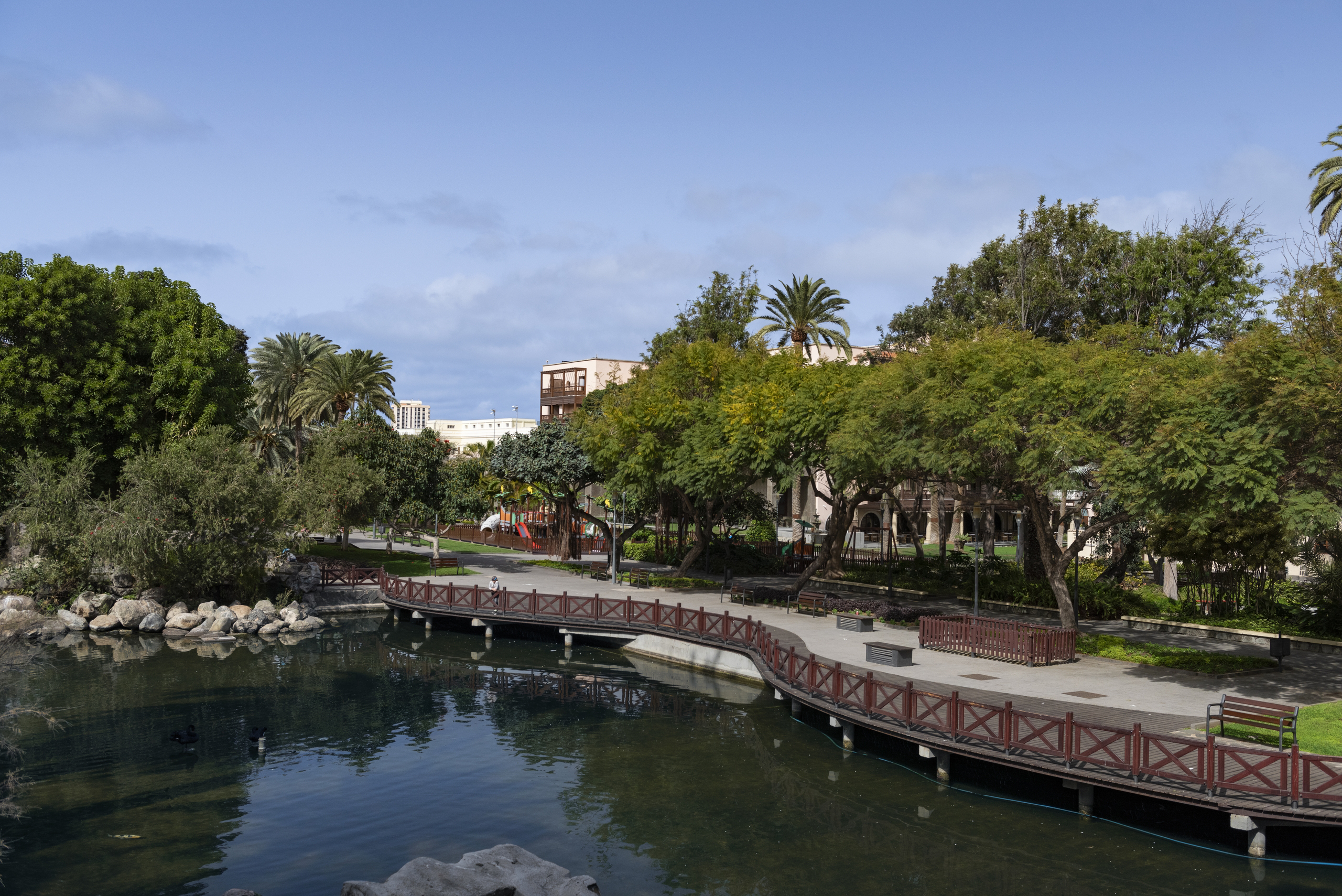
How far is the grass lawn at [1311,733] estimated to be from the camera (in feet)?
66.6

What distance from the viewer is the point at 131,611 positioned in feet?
137

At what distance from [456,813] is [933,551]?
6592 cm

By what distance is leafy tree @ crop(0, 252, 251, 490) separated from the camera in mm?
44531

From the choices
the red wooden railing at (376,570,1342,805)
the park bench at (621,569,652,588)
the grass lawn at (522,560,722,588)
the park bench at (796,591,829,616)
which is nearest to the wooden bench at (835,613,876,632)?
the park bench at (796,591,829,616)

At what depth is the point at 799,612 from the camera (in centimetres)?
4097

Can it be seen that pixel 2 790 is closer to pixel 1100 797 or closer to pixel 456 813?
pixel 456 813

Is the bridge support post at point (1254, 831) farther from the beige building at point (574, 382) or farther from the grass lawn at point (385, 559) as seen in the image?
the beige building at point (574, 382)

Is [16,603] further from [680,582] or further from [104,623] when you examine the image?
[680,582]

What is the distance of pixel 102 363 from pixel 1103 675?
45833 millimetres

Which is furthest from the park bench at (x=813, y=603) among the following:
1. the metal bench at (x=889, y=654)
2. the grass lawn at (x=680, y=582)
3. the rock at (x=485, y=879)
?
the rock at (x=485, y=879)

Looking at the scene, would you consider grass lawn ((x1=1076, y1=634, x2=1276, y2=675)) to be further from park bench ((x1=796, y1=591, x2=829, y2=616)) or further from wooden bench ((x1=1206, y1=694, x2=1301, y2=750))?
park bench ((x1=796, y1=591, x2=829, y2=616))

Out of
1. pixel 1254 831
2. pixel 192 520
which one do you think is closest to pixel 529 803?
pixel 1254 831

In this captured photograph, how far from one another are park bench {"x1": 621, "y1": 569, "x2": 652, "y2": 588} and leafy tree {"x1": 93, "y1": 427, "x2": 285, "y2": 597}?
1746 centimetres

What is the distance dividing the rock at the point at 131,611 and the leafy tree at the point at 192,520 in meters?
1.43
